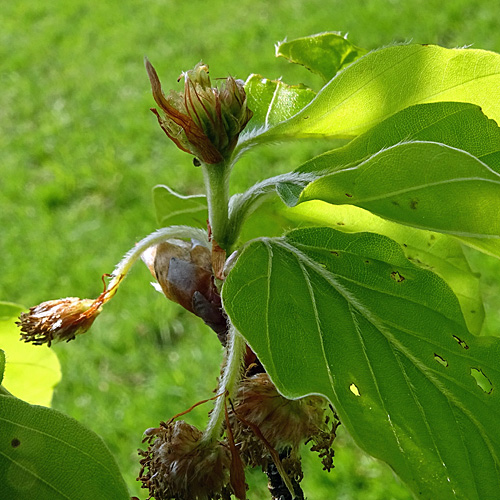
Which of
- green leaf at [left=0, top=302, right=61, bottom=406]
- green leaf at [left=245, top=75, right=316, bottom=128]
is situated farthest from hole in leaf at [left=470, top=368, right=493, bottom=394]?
green leaf at [left=0, top=302, right=61, bottom=406]

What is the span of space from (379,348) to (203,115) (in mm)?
270

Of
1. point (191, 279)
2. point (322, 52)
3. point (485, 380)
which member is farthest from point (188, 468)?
point (485, 380)

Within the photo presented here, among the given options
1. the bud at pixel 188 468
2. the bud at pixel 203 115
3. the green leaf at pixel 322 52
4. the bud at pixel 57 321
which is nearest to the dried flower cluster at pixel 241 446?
the bud at pixel 188 468

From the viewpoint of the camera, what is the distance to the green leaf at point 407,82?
67 centimetres

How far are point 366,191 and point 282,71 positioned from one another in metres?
3.89

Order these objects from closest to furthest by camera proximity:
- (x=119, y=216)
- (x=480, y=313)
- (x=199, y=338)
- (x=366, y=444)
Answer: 1. (x=366, y=444)
2. (x=480, y=313)
3. (x=199, y=338)
4. (x=119, y=216)

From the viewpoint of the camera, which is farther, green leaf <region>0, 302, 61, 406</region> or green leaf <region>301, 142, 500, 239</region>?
green leaf <region>0, 302, 61, 406</region>

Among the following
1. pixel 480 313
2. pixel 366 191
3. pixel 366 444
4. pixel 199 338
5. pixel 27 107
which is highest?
pixel 366 191

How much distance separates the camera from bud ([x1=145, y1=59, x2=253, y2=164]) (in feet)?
2.19

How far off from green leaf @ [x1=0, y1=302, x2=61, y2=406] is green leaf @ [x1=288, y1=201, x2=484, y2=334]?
384 millimetres

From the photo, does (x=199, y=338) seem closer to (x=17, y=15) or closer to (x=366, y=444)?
(x=366, y=444)

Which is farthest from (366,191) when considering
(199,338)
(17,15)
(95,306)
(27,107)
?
(17,15)

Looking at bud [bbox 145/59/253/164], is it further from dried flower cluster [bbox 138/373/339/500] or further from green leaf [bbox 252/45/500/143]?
dried flower cluster [bbox 138/373/339/500]

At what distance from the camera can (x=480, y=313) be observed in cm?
87
